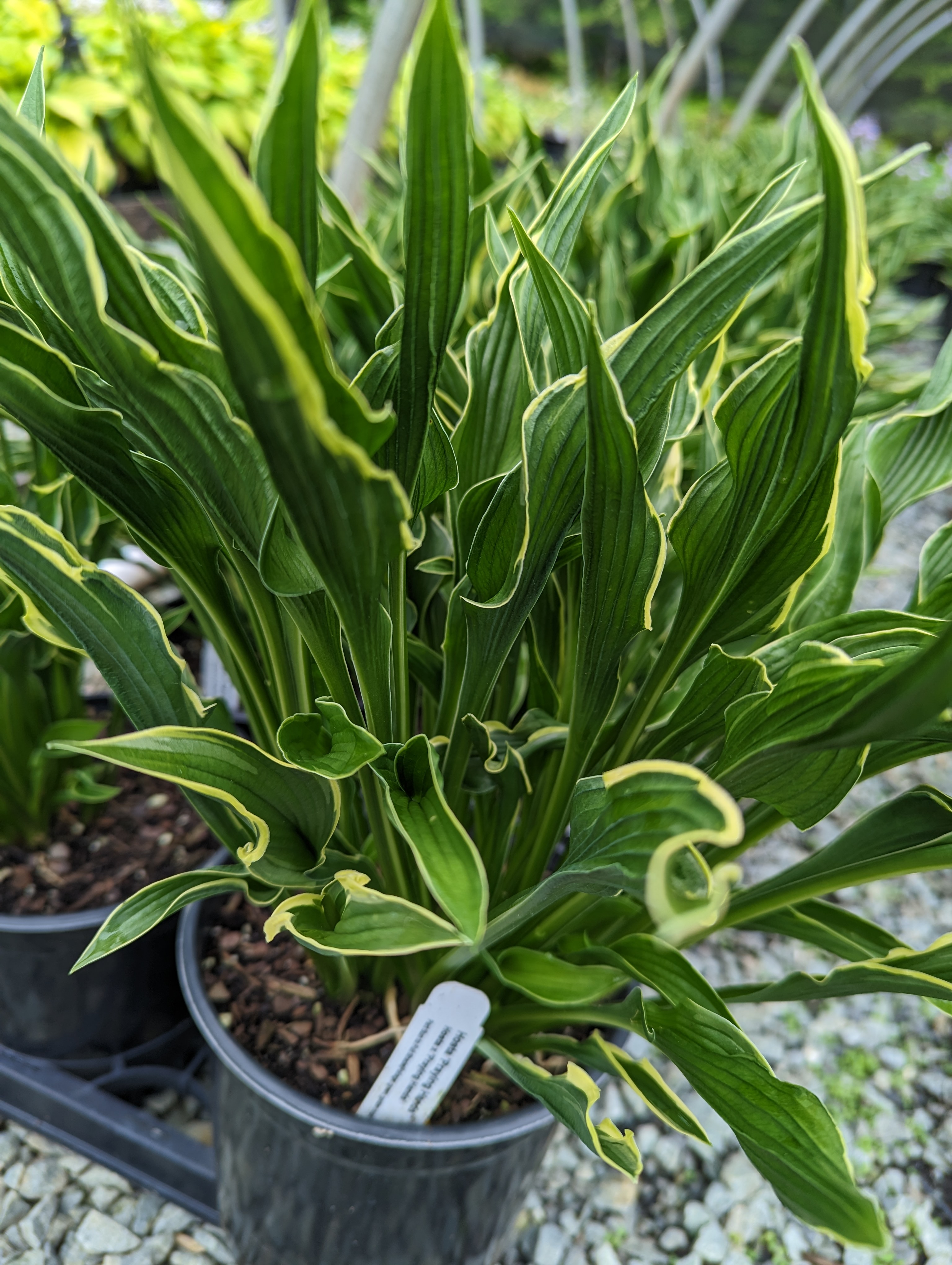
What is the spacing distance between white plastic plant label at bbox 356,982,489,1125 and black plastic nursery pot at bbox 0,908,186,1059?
0.31 meters

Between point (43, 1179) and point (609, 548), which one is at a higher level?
point (609, 548)

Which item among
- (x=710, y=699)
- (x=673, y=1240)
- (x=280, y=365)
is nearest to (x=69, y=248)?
(x=280, y=365)

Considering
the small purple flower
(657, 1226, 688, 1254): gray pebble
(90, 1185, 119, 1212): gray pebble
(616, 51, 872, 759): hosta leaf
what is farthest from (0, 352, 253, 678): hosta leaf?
the small purple flower

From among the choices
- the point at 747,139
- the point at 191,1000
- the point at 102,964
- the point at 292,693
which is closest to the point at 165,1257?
the point at 102,964

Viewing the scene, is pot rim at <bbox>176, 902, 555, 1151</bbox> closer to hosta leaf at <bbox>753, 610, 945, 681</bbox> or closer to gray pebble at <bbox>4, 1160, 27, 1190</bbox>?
hosta leaf at <bbox>753, 610, 945, 681</bbox>

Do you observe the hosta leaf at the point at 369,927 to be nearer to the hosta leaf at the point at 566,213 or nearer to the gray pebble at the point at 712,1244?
the hosta leaf at the point at 566,213

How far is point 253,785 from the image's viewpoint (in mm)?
466

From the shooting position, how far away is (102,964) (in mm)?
812

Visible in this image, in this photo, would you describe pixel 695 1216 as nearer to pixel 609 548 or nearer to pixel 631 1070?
pixel 631 1070

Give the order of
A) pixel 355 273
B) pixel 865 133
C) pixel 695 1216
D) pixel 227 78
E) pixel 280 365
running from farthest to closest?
pixel 865 133 → pixel 227 78 → pixel 695 1216 → pixel 355 273 → pixel 280 365

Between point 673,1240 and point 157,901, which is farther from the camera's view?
point 673,1240

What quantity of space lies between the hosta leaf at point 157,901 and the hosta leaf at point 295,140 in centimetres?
33

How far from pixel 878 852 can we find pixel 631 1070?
201 millimetres

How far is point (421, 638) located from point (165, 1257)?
0.64m
